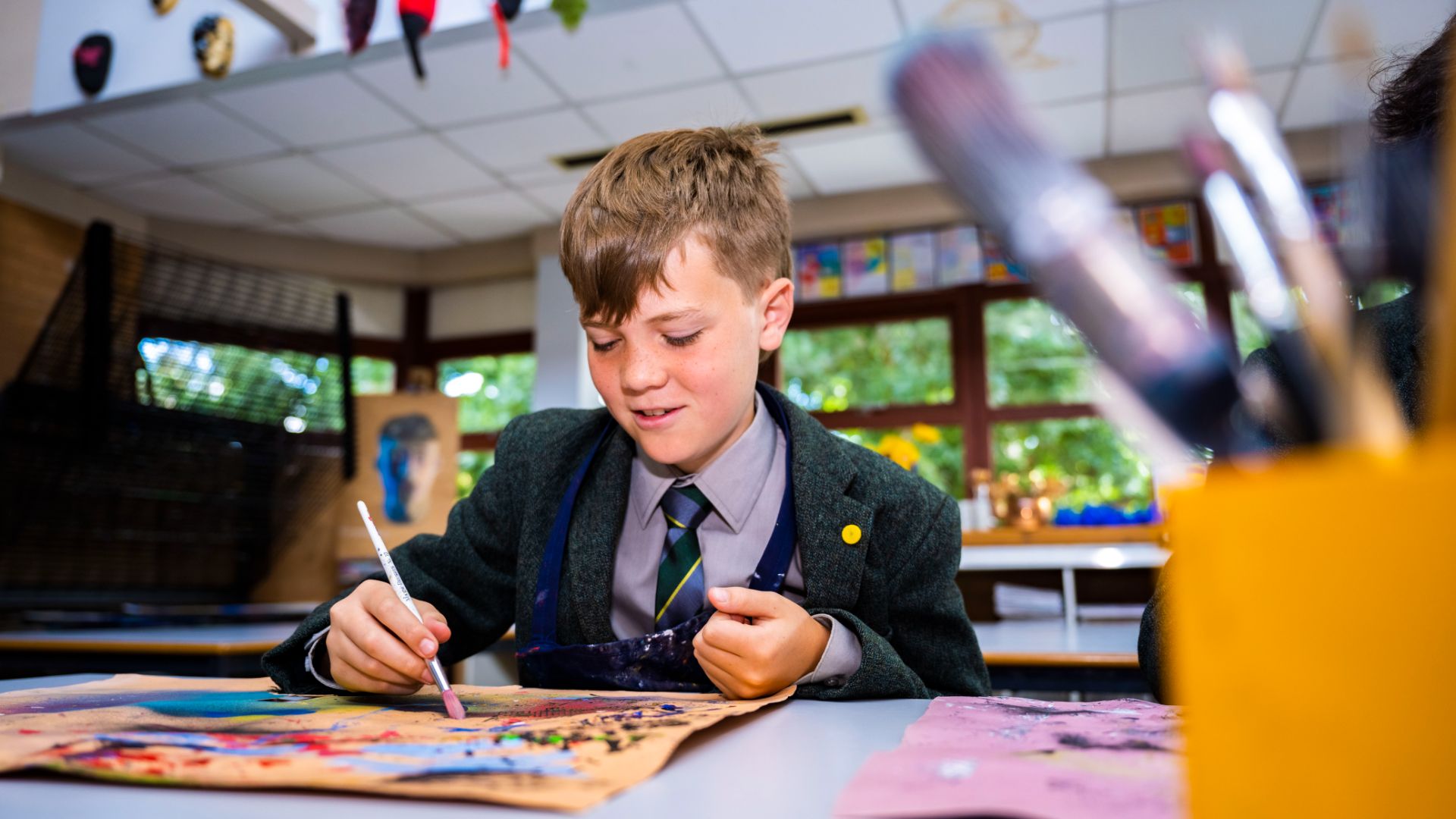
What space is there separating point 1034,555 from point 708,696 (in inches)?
90.4

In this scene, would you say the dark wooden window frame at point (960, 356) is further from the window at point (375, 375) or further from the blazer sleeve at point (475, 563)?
the blazer sleeve at point (475, 563)


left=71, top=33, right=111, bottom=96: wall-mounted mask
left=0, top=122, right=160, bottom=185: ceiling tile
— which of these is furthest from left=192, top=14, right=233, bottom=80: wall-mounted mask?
left=0, top=122, right=160, bottom=185: ceiling tile

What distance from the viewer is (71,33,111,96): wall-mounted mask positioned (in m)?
3.64

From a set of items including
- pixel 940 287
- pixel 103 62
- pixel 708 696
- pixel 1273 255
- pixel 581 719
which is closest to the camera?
pixel 1273 255

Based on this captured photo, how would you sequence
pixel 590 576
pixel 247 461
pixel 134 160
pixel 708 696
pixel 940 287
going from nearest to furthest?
pixel 708 696 → pixel 590 576 → pixel 247 461 → pixel 134 160 → pixel 940 287

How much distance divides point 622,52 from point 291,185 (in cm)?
214

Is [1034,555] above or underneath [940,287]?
underneath

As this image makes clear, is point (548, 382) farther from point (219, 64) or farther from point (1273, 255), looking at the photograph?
point (1273, 255)

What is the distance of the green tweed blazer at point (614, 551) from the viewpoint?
2.96 feet

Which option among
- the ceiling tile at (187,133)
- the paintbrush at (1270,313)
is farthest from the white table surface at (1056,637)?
the ceiling tile at (187,133)

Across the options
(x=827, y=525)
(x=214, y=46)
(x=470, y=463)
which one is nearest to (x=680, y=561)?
(x=827, y=525)

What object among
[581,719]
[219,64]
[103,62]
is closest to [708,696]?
[581,719]

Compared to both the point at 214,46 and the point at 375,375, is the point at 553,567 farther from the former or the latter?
the point at 375,375

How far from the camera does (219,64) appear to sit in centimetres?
350
